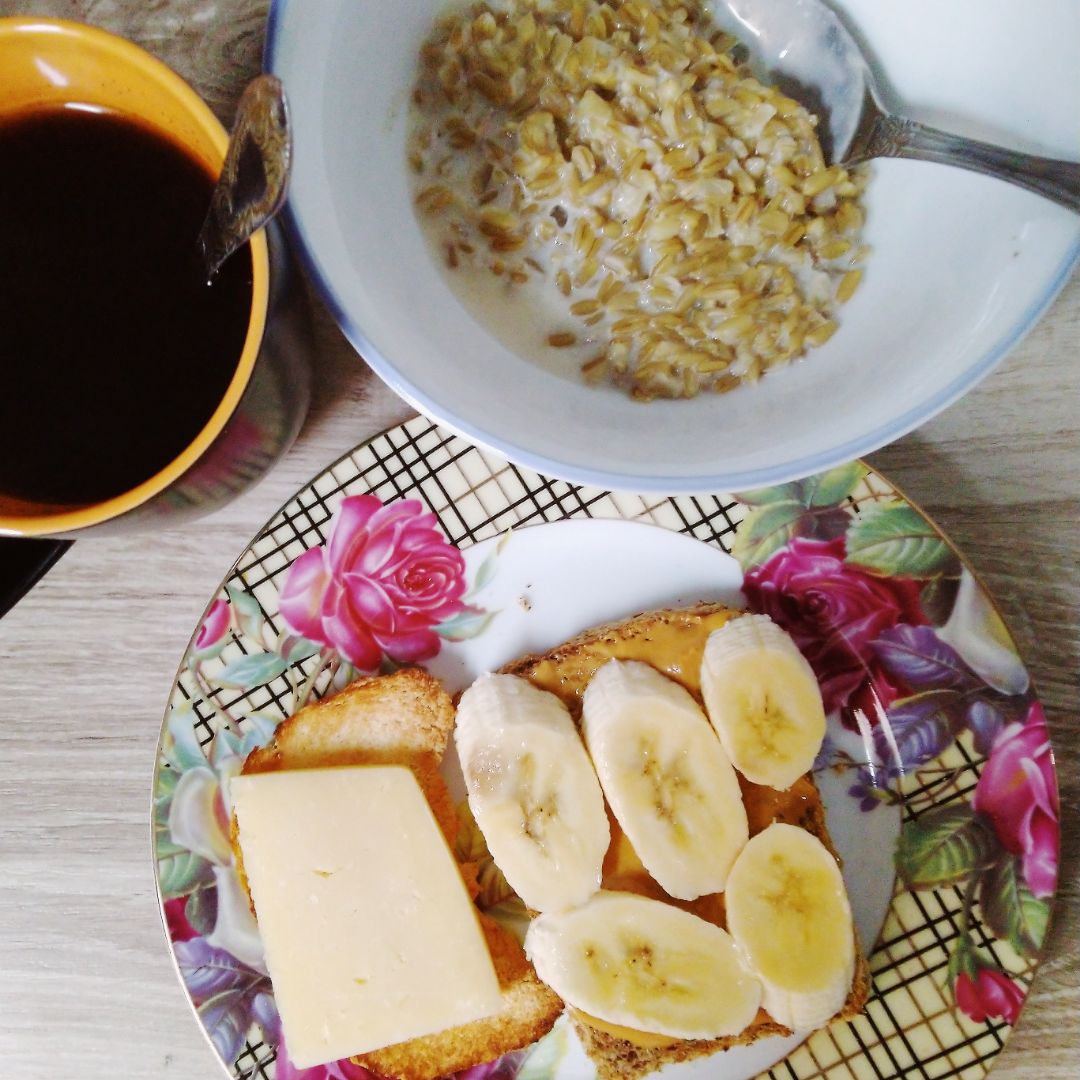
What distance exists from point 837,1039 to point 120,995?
68 cm

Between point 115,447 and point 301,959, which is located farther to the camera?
point 301,959

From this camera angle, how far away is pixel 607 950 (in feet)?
2.80

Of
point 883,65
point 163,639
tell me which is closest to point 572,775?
point 163,639

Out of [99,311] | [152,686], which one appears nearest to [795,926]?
[152,686]

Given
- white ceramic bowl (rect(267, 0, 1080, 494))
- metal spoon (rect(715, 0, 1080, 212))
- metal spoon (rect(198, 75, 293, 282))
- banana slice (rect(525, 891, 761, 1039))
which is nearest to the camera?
metal spoon (rect(198, 75, 293, 282))

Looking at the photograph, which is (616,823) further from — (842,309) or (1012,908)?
(842,309)

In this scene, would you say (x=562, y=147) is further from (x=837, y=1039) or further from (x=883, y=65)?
(x=837, y=1039)

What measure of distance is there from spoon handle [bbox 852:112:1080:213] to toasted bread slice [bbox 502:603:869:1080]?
405 millimetres

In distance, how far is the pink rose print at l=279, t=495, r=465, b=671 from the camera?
901mm

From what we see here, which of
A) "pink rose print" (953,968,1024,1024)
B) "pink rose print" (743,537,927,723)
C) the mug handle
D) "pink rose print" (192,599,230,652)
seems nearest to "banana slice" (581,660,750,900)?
"pink rose print" (743,537,927,723)

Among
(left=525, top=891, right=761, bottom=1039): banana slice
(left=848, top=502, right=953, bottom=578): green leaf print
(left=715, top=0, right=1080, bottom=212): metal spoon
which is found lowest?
(left=525, top=891, right=761, bottom=1039): banana slice

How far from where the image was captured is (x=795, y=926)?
2.77ft

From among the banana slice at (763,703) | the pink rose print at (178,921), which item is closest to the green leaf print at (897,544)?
the banana slice at (763,703)

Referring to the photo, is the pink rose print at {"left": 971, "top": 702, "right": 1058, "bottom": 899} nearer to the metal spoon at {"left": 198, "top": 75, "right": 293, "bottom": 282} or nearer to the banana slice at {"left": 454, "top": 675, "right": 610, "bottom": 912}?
the banana slice at {"left": 454, "top": 675, "right": 610, "bottom": 912}
